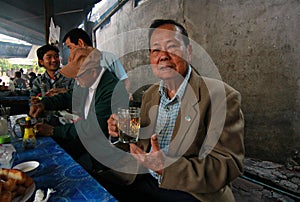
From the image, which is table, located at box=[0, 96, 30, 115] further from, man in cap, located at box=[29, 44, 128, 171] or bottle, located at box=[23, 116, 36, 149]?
bottle, located at box=[23, 116, 36, 149]

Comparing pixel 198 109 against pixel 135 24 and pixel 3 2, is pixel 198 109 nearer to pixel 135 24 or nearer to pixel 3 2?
pixel 135 24

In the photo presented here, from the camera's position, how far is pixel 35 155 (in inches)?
51.8

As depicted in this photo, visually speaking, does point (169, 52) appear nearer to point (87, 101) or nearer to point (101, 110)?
point (101, 110)

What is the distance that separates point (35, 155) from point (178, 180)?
963 millimetres

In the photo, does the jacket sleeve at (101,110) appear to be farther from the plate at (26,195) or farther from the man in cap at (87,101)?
the plate at (26,195)

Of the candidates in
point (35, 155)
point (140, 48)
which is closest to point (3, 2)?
point (140, 48)

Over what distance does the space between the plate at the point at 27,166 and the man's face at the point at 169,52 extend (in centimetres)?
97

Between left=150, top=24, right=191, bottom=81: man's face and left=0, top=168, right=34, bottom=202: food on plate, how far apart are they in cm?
101

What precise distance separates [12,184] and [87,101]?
1.31 meters

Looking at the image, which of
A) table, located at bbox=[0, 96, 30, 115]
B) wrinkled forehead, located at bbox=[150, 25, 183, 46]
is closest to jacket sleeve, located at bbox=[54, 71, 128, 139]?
wrinkled forehead, located at bbox=[150, 25, 183, 46]

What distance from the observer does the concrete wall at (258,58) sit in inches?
89.4

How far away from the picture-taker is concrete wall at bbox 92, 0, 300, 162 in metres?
2.27

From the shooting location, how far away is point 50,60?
3.51 meters

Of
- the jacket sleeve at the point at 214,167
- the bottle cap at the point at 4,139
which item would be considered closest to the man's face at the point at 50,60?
the bottle cap at the point at 4,139
